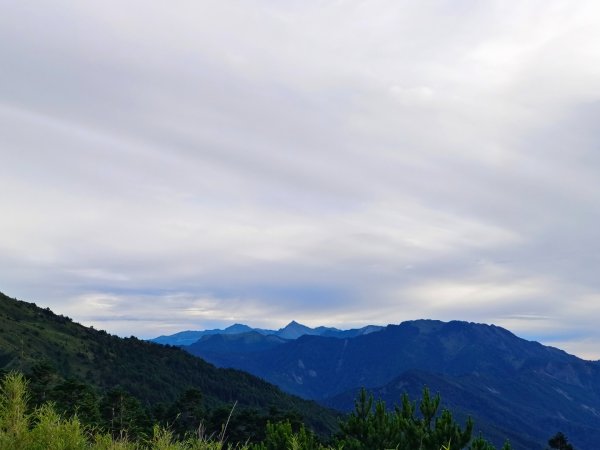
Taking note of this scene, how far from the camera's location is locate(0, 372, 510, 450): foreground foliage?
13.2m

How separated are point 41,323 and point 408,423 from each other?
201 metres

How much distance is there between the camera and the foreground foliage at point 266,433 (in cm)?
1317

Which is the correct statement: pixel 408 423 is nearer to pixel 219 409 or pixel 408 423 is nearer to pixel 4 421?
pixel 4 421

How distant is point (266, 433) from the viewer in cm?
2716

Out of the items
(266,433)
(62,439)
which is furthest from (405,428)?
(62,439)

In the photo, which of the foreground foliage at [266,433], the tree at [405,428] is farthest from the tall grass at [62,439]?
the tree at [405,428]

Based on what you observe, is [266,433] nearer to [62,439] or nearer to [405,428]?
[405,428]

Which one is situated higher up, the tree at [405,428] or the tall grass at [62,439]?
the tall grass at [62,439]

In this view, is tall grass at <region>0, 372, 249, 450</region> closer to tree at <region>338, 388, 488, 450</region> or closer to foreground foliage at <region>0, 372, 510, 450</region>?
foreground foliage at <region>0, 372, 510, 450</region>

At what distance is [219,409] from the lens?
3376 inches

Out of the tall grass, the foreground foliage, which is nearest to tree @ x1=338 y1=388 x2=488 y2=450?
the foreground foliage

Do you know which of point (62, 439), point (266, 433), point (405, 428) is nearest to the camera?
point (62, 439)

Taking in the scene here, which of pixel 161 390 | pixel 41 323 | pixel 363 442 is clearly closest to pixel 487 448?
pixel 363 442

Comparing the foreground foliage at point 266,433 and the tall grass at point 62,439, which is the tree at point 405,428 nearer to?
the foreground foliage at point 266,433
